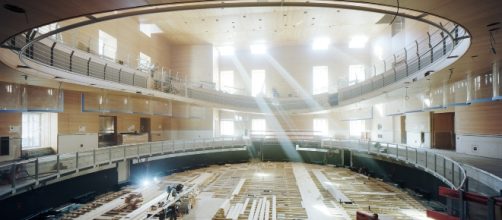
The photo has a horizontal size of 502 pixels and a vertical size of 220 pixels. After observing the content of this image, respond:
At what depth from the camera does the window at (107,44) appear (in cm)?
1634

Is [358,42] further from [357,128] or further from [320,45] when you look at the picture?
[357,128]

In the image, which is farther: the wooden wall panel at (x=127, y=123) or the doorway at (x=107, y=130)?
the wooden wall panel at (x=127, y=123)

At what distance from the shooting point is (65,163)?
908cm

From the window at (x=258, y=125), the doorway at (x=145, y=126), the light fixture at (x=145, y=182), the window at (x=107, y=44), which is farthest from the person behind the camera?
the window at (x=258, y=125)

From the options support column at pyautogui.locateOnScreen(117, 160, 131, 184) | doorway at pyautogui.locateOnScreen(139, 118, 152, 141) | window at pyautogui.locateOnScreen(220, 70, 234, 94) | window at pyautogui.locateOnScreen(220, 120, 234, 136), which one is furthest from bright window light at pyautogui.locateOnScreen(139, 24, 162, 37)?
support column at pyautogui.locateOnScreen(117, 160, 131, 184)

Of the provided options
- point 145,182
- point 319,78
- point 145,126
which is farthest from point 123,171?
point 319,78

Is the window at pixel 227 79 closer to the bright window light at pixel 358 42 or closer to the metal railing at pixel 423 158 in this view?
the bright window light at pixel 358 42

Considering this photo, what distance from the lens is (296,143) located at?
74.4 feet

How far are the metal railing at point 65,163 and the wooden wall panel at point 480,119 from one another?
1458cm

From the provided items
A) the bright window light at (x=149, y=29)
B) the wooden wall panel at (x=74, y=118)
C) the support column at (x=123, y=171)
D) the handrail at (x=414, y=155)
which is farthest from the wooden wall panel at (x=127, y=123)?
the handrail at (x=414, y=155)

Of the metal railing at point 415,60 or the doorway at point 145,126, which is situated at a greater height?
the metal railing at point 415,60

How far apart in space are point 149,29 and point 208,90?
6.83 meters

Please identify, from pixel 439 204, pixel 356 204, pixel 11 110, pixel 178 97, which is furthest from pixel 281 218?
pixel 178 97

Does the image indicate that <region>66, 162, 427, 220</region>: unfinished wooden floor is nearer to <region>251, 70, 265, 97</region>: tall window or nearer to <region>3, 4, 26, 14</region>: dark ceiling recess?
<region>3, 4, 26, 14</region>: dark ceiling recess
